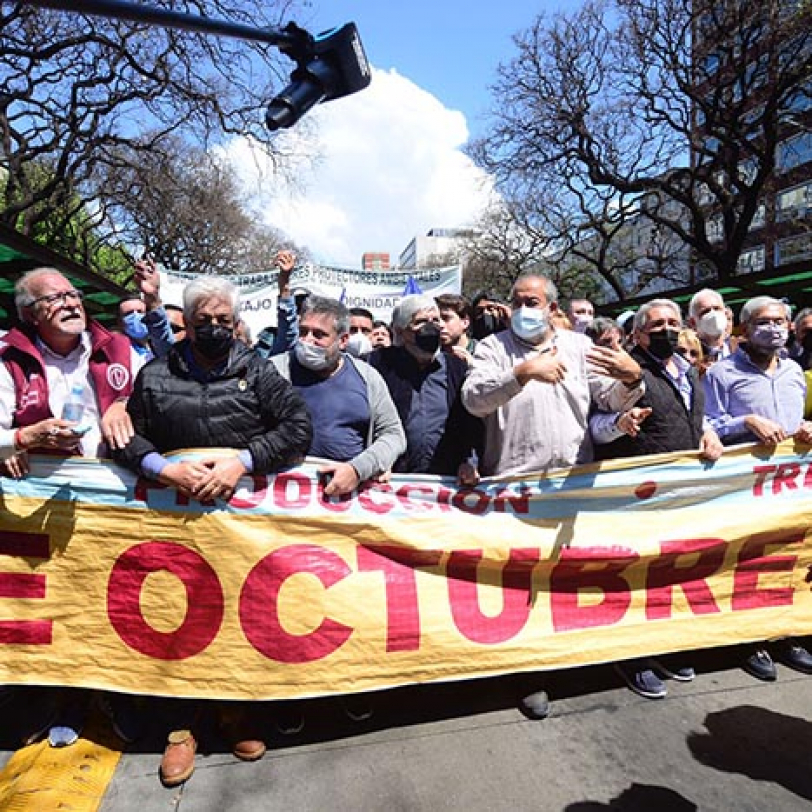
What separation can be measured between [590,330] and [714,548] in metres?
2.20

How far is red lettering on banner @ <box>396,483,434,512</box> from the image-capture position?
3016 millimetres

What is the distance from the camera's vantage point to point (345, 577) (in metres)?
2.89

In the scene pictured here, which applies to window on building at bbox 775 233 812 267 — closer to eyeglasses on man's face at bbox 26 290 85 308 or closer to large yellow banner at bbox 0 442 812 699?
large yellow banner at bbox 0 442 812 699

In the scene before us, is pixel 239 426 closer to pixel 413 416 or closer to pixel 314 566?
pixel 314 566

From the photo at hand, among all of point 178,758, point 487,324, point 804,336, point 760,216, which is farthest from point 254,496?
point 760,216

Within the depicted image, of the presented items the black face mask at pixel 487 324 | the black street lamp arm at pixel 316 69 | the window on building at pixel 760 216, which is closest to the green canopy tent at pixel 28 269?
the black street lamp arm at pixel 316 69

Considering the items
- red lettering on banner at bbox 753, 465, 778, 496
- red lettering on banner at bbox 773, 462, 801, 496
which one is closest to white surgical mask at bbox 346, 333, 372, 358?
red lettering on banner at bbox 753, 465, 778, 496

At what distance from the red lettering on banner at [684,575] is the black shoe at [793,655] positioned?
0.50 meters

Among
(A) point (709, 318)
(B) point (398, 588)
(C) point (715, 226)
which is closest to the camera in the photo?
(B) point (398, 588)

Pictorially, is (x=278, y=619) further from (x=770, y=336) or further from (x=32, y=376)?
(x=770, y=336)

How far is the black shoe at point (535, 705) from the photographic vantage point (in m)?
2.99

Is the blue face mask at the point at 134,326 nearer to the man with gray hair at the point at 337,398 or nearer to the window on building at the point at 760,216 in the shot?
the man with gray hair at the point at 337,398

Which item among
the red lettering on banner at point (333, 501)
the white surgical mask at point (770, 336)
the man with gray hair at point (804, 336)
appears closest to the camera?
the red lettering on banner at point (333, 501)

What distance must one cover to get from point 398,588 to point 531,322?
1339 millimetres
